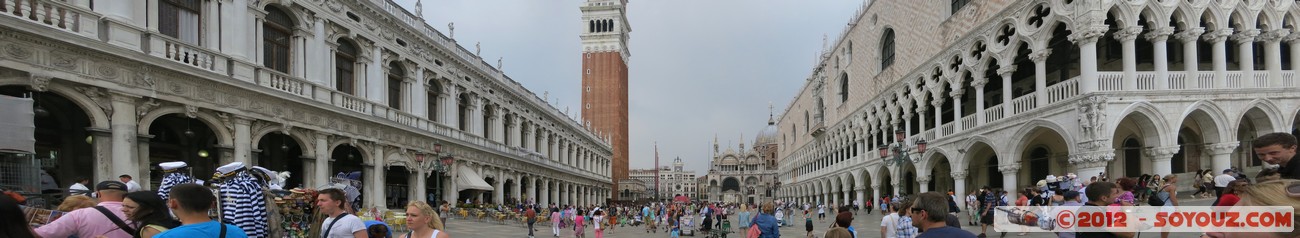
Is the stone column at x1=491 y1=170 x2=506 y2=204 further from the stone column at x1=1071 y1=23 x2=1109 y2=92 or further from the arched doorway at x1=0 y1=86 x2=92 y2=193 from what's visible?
the stone column at x1=1071 y1=23 x2=1109 y2=92

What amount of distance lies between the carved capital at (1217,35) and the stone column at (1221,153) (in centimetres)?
262

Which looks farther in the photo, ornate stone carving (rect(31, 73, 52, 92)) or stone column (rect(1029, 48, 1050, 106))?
stone column (rect(1029, 48, 1050, 106))

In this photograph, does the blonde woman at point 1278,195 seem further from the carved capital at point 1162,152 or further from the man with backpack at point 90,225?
the carved capital at point 1162,152

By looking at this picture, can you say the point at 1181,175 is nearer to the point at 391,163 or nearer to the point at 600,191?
the point at 391,163

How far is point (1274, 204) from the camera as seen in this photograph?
312cm

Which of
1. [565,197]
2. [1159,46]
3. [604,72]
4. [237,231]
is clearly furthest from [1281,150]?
[604,72]

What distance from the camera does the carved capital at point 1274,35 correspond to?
20.5 meters

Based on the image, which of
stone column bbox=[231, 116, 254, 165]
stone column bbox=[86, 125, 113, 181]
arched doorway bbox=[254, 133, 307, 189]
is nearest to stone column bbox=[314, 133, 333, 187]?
arched doorway bbox=[254, 133, 307, 189]

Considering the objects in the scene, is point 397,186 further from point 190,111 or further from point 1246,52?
point 1246,52

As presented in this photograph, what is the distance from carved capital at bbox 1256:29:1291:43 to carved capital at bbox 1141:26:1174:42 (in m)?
2.63

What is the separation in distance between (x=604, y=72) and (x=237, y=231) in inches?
3251

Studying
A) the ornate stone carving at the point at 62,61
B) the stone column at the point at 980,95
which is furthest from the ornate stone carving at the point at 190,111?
the stone column at the point at 980,95

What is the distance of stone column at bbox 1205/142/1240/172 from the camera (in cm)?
2038

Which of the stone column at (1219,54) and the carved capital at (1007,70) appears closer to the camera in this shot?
the stone column at (1219,54)
